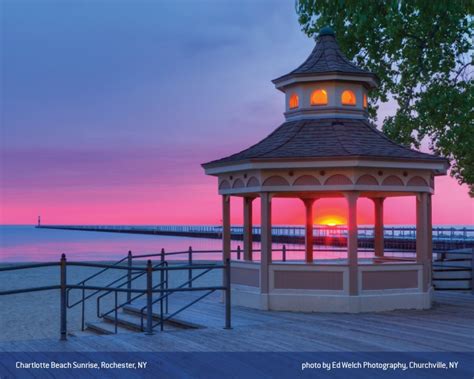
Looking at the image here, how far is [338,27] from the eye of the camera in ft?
85.4

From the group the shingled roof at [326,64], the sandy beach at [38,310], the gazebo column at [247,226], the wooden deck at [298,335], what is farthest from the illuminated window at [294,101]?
the sandy beach at [38,310]

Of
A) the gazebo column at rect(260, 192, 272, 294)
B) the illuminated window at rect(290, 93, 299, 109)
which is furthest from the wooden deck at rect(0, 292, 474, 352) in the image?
the illuminated window at rect(290, 93, 299, 109)

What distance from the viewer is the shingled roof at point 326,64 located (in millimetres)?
→ 15862

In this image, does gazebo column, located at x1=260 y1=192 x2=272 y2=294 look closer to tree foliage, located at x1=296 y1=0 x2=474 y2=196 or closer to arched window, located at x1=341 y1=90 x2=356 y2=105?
arched window, located at x1=341 y1=90 x2=356 y2=105

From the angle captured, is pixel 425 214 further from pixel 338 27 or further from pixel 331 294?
pixel 338 27

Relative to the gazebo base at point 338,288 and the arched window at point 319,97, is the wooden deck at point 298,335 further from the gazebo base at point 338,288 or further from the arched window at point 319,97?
the arched window at point 319,97

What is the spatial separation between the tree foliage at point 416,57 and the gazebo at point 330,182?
9332 mm

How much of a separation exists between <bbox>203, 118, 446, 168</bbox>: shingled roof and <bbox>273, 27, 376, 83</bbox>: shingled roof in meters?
1.22

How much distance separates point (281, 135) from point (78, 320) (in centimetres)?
1086

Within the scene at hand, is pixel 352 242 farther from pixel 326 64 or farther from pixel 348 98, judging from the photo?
pixel 326 64

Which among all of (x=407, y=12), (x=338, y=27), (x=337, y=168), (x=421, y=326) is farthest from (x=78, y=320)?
(x=407, y=12)

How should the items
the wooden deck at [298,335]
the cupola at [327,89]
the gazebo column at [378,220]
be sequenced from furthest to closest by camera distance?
the gazebo column at [378,220] < the cupola at [327,89] < the wooden deck at [298,335]
